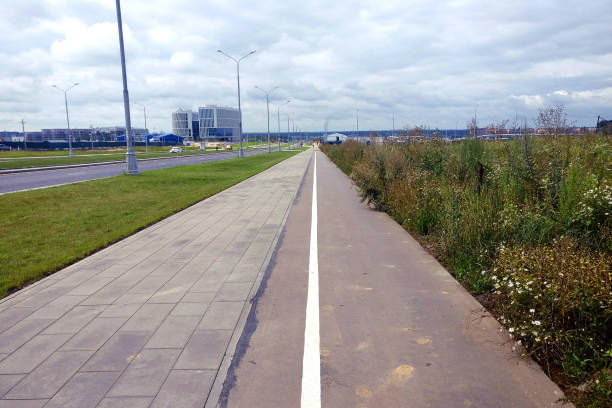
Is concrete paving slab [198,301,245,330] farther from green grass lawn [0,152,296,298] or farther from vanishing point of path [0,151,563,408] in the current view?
green grass lawn [0,152,296,298]

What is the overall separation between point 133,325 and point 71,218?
287 inches

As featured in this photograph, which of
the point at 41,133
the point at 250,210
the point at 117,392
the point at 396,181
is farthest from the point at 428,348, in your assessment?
the point at 41,133

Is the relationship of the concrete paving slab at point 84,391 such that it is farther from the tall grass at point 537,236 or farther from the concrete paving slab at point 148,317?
the tall grass at point 537,236

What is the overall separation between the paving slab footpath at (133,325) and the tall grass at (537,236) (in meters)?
2.68

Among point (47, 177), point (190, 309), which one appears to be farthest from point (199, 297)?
point (47, 177)

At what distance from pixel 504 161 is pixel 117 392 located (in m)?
7.20

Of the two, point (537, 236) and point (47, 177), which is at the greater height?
point (537, 236)

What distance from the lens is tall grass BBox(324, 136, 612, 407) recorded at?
333 cm

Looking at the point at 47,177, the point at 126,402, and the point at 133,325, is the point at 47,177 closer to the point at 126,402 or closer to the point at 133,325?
the point at 133,325

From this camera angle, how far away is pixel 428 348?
3771 mm

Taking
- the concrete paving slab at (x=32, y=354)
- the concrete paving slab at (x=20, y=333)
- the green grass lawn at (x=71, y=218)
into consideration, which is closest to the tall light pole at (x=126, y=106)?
the green grass lawn at (x=71, y=218)

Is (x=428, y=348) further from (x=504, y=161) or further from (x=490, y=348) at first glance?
(x=504, y=161)

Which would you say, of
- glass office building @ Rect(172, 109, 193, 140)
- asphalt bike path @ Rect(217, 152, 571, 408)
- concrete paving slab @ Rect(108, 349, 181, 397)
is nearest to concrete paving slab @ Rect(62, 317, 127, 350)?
concrete paving slab @ Rect(108, 349, 181, 397)

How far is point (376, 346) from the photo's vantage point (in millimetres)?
3826
